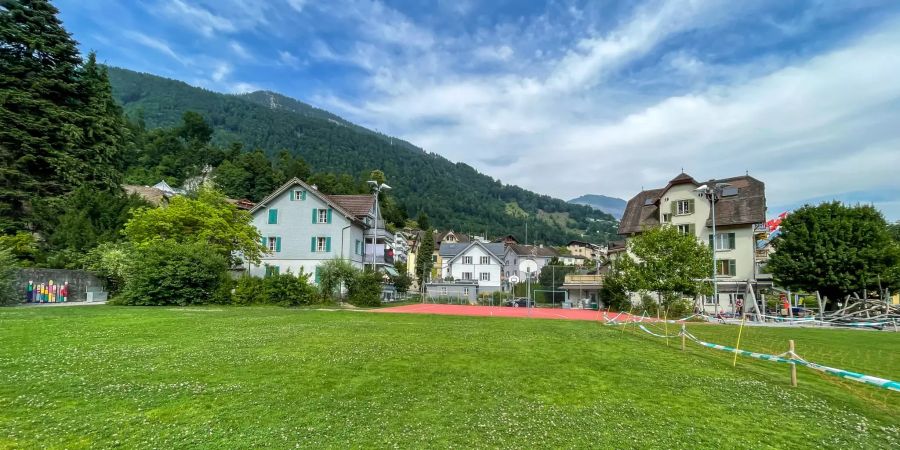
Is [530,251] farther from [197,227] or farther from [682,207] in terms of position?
[197,227]

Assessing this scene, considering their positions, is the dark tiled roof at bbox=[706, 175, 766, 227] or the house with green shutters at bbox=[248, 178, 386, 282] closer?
the dark tiled roof at bbox=[706, 175, 766, 227]

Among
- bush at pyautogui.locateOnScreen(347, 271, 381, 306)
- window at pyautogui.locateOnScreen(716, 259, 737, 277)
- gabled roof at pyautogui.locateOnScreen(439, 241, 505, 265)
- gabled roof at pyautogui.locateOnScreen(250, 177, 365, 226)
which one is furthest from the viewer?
gabled roof at pyautogui.locateOnScreen(439, 241, 505, 265)

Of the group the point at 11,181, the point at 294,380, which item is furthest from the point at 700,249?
the point at 11,181

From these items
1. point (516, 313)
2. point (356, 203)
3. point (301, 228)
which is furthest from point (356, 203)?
point (516, 313)

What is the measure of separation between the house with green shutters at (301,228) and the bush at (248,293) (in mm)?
9704

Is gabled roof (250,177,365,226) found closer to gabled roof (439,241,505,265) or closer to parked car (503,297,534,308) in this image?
parked car (503,297,534,308)

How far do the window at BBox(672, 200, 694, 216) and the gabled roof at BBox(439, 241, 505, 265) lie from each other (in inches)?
1581

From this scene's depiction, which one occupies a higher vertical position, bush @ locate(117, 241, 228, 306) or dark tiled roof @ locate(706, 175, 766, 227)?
Answer: dark tiled roof @ locate(706, 175, 766, 227)

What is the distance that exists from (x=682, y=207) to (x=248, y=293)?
41.7 metres

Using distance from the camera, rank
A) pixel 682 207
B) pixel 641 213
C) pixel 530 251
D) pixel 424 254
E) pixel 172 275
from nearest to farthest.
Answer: pixel 172 275, pixel 682 207, pixel 641 213, pixel 424 254, pixel 530 251

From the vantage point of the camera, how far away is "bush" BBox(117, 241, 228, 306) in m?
31.3

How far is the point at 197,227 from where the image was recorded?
37344mm

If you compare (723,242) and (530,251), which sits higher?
(530,251)

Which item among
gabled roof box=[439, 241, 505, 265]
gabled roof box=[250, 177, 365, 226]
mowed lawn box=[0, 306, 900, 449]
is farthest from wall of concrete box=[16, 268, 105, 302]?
gabled roof box=[439, 241, 505, 265]
